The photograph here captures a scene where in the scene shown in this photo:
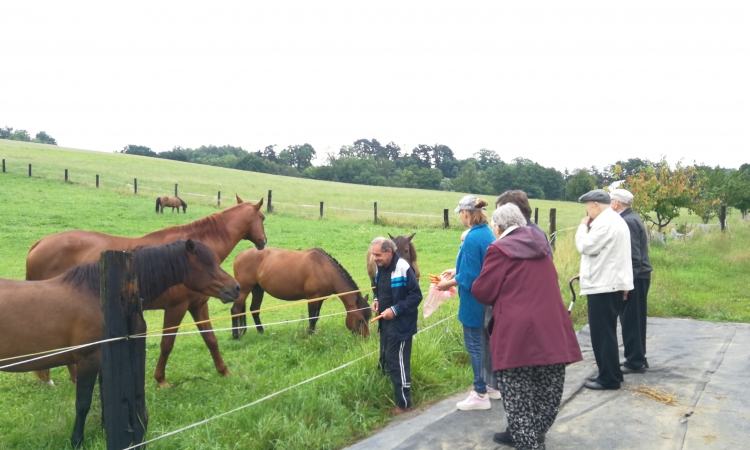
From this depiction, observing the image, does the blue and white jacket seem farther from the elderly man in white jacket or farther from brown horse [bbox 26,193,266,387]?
brown horse [bbox 26,193,266,387]

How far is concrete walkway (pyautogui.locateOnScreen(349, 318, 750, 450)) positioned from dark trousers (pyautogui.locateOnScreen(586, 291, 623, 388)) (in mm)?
233

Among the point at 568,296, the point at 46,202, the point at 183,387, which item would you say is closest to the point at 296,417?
the point at 183,387

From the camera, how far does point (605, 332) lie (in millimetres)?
5277

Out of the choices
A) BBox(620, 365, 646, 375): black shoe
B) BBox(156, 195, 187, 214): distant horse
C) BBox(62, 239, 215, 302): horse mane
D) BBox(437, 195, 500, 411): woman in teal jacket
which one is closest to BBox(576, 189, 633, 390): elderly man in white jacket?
BBox(620, 365, 646, 375): black shoe

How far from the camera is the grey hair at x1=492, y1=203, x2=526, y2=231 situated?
156 inches

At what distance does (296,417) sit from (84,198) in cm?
2413

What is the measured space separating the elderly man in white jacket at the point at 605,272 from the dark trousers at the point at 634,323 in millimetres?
766

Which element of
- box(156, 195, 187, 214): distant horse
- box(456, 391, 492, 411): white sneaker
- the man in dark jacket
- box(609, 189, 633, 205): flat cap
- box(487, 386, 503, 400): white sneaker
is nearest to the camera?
box(456, 391, 492, 411): white sneaker

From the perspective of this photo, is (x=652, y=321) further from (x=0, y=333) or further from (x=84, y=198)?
(x=84, y=198)

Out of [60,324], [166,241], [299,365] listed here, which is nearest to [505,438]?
[299,365]

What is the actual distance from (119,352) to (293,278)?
514 centimetres

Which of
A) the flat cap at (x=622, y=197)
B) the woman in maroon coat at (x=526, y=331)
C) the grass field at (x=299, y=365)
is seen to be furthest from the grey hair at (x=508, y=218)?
the flat cap at (x=622, y=197)

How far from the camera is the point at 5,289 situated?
178 inches

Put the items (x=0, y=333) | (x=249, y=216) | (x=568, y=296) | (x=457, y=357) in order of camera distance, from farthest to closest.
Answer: (x=568, y=296)
(x=249, y=216)
(x=457, y=357)
(x=0, y=333)
